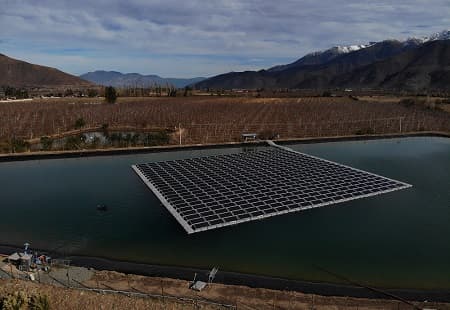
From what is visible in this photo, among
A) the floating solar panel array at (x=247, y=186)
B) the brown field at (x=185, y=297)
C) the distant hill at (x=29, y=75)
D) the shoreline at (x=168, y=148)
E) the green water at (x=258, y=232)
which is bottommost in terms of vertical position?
the brown field at (x=185, y=297)

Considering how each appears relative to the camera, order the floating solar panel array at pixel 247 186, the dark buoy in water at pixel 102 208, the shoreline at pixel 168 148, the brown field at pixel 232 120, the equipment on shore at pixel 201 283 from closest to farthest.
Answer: the equipment on shore at pixel 201 283, the floating solar panel array at pixel 247 186, the dark buoy in water at pixel 102 208, the shoreline at pixel 168 148, the brown field at pixel 232 120

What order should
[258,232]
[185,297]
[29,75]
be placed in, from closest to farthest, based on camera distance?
[185,297] → [258,232] → [29,75]

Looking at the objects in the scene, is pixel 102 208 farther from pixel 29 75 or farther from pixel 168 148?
pixel 29 75

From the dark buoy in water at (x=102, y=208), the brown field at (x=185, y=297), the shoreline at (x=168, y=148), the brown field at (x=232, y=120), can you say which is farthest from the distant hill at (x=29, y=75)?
the brown field at (x=185, y=297)

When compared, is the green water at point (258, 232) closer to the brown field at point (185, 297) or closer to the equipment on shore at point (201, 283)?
the equipment on shore at point (201, 283)

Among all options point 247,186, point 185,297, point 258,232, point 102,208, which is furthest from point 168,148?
point 185,297
